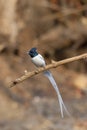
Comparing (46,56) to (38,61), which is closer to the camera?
(38,61)

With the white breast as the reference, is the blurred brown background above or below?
above

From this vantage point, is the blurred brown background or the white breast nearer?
the white breast

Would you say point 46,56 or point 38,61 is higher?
point 46,56

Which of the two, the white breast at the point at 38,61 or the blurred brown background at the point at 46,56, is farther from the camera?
the blurred brown background at the point at 46,56

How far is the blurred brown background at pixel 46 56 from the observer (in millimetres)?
9602

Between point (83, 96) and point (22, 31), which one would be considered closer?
point (83, 96)

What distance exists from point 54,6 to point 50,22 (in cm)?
60

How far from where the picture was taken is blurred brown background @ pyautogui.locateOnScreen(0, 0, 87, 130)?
31.5ft

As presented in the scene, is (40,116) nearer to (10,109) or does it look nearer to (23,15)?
(10,109)

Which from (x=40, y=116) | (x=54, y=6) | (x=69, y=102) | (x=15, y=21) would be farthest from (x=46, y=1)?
(x=40, y=116)

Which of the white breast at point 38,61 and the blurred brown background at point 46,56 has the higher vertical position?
the blurred brown background at point 46,56

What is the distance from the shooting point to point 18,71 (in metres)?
11.8

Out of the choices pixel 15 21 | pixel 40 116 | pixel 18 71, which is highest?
pixel 15 21

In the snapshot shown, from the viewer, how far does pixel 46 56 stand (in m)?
13.3
